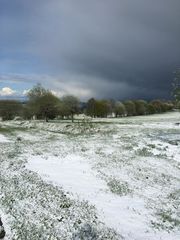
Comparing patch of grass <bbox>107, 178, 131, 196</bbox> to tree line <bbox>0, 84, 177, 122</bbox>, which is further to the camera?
tree line <bbox>0, 84, 177, 122</bbox>

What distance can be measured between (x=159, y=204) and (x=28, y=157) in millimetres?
13969

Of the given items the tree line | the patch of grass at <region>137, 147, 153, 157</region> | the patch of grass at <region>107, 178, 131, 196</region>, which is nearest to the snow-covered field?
the patch of grass at <region>107, 178, 131, 196</region>

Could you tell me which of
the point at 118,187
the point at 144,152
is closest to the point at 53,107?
the point at 144,152

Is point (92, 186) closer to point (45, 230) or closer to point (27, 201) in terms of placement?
point (27, 201)

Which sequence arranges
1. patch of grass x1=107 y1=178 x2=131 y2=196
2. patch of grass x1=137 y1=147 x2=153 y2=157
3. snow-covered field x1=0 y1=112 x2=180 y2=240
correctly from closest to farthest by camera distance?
snow-covered field x1=0 y1=112 x2=180 y2=240 → patch of grass x1=107 y1=178 x2=131 y2=196 → patch of grass x1=137 y1=147 x2=153 y2=157

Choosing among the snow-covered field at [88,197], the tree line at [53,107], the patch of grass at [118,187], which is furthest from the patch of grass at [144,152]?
the tree line at [53,107]

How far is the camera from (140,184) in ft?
64.0

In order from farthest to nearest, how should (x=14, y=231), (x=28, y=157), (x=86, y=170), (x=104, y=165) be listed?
(x=28, y=157)
(x=104, y=165)
(x=86, y=170)
(x=14, y=231)

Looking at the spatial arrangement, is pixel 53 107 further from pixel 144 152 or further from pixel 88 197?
pixel 88 197

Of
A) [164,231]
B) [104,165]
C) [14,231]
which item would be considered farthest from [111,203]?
[104,165]

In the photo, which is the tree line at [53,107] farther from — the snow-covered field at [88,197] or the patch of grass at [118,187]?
the patch of grass at [118,187]

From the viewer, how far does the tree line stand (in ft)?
388

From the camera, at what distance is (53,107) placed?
391 feet

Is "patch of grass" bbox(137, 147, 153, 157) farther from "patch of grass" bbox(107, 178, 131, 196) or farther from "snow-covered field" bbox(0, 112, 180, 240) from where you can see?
"patch of grass" bbox(107, 178, 131, 196)
